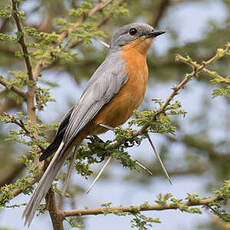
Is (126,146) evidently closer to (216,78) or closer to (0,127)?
(216,78)

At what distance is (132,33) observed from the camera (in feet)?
20.5

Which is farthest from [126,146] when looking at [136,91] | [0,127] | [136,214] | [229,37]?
[229,37]

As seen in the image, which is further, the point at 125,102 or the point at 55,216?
the point at 125,102

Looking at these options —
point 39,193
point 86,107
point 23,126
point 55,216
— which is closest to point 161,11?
point 86,107

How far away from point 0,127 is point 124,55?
225 cm

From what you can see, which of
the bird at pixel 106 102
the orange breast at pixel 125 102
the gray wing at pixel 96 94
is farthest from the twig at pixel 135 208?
the orange breast at pixel 125 102

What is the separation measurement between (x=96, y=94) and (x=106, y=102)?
167 mm

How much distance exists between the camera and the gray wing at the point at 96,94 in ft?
15.9

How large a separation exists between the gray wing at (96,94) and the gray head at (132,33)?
1.76 feet

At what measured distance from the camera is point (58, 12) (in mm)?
8570

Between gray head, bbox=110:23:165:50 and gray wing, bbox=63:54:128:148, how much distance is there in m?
0.54

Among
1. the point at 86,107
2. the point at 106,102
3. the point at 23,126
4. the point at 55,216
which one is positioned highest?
the point at 106,102

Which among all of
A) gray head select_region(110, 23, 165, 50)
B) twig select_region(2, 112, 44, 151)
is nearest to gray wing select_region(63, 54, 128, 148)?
twig select_region(2, 112, 44, 151)

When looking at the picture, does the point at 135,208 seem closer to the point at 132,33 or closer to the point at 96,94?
the point at 96,94
